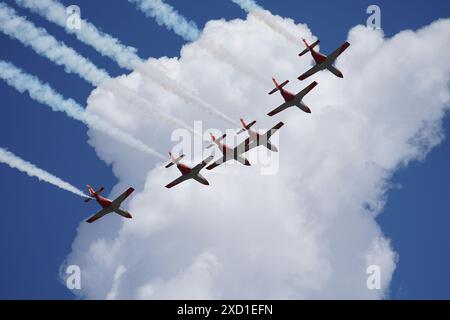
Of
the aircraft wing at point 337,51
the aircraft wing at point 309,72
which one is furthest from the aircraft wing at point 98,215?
the aircraft wing at point 337,51

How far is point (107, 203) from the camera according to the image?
6756cm

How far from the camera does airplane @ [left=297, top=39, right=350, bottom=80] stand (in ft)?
222

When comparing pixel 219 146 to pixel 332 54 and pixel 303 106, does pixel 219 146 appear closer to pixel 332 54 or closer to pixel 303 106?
pixel 303 106

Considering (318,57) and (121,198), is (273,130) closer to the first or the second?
(318,57)

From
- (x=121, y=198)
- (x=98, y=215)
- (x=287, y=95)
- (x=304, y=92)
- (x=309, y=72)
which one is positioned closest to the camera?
(x=121, y=198)

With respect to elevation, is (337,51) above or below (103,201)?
above

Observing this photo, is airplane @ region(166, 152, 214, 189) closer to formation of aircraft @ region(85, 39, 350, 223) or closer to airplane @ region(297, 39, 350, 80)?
formation of aircraft @ region(85, 39, 350, 223)

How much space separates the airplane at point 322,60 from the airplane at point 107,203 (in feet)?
69.2

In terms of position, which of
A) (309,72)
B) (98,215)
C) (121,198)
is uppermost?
(309,72)

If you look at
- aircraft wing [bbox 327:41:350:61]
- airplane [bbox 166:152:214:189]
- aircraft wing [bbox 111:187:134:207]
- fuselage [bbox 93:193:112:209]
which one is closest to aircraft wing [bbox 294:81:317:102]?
aircraft wing [bbox 327:41:350:61]

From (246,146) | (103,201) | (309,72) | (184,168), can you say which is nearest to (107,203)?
(103,201)

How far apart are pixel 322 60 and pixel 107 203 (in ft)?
83.8
